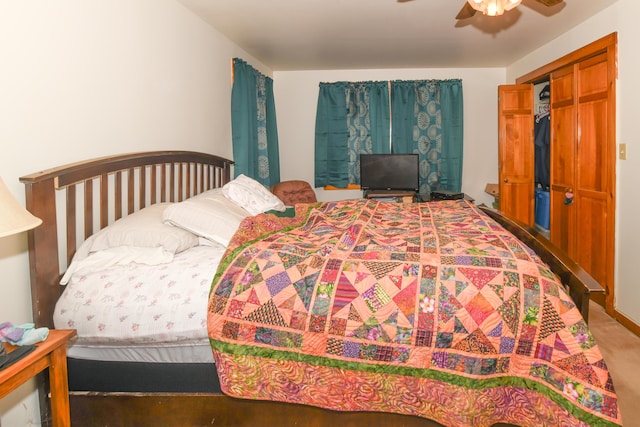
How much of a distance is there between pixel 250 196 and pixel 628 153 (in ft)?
8.87

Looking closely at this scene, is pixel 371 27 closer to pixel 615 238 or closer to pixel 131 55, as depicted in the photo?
pixel 131 55

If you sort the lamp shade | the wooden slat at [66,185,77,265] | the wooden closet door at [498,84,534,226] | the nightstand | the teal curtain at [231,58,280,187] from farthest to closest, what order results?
the wooden closet door at [498,84,534,226] → the teal curtain at [231,58,280,187] → the wooden slat at [66,185,77,265] → the nightstand → the lamp shade

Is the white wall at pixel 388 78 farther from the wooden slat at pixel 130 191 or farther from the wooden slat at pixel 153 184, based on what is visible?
the wooden slat at pixel 130 191

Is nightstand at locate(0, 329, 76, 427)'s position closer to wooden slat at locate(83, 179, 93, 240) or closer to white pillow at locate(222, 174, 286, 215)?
wooden slat at locate(83, 179, 93, 240)

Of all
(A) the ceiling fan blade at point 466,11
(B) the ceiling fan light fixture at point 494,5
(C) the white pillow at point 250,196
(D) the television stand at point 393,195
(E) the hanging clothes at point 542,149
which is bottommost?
(D) the television stand at point 393,195

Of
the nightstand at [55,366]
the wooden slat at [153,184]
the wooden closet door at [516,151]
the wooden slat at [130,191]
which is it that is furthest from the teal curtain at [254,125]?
the nightstand at [55,366]

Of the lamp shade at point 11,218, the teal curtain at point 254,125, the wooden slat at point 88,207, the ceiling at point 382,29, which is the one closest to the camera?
the lamp shade at point 11,218

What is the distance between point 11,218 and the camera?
111 centimetres

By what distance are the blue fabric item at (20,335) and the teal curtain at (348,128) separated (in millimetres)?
4531

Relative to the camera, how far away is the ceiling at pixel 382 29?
3.16m

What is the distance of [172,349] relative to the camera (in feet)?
5.62

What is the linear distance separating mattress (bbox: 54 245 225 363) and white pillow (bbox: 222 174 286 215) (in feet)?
3.69

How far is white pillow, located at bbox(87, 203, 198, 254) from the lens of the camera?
1.95 m

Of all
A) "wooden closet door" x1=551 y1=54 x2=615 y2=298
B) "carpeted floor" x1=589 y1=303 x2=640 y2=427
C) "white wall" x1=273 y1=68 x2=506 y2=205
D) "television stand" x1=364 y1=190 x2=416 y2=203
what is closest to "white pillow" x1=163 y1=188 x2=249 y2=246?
"carpeted floor" x1=589 y1=303 x2=640 y2=427
